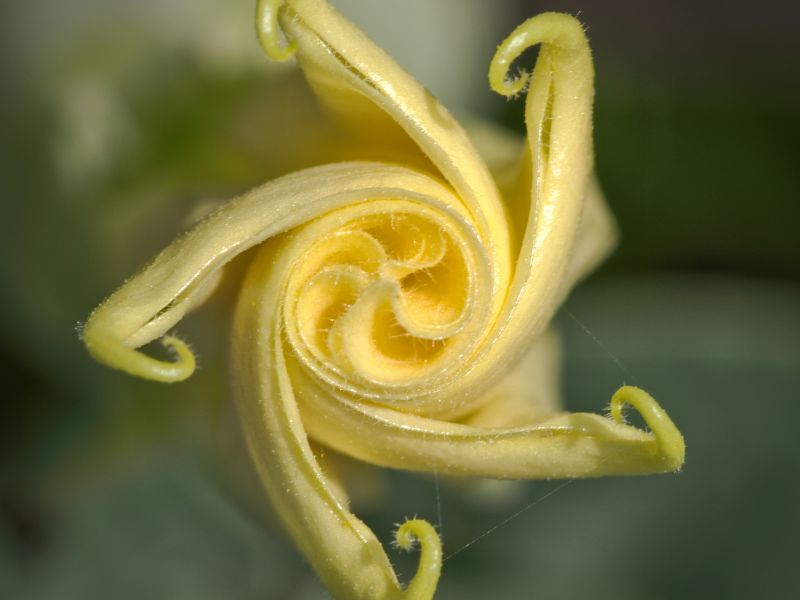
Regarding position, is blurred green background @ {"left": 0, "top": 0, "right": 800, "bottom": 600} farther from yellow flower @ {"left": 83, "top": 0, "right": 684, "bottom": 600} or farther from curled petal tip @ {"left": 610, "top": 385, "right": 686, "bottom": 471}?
curled petal tip @ {"left": 610, "top": 385, "right": 686, "bottom": 471}

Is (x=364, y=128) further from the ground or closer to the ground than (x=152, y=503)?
further from the ground

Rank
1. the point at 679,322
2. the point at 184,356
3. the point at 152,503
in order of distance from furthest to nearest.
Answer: the point at 679,322, the point at 152,503, the point at 184,356

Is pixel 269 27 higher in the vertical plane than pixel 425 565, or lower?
higher

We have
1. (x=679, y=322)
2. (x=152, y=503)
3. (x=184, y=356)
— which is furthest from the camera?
(x=679, y=322)

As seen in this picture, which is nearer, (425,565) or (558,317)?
(425,565)

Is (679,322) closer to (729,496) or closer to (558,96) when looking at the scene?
(729,496)

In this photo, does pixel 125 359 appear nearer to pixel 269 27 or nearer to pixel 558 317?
pixel 269 27

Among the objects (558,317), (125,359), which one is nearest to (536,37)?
(125,359)

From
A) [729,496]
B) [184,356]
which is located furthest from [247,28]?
[729,496]
